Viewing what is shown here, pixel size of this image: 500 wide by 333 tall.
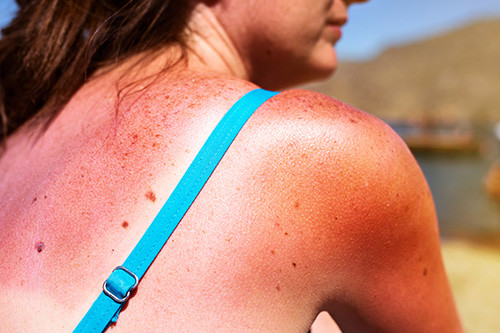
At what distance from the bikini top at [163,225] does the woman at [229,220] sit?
0.02 meters

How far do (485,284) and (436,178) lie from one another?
17.7 m

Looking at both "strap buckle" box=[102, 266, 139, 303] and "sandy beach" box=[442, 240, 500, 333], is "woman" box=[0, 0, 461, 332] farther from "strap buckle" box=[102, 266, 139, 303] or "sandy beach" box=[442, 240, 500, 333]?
"sandy beach" box=[442, 240, 500, 333]

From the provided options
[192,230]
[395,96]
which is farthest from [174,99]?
[395,96]

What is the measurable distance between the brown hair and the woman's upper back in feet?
1.39

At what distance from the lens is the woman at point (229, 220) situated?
0.83 meters

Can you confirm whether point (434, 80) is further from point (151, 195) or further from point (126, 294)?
point (126, 294)

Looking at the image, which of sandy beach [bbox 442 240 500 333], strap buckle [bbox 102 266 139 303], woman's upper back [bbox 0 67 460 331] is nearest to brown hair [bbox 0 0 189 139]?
woman's upper back [bbox 0 67 460 331]

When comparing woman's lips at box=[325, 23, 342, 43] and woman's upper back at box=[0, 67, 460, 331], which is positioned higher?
woman's lips at box=[325, 23, 342, 43]

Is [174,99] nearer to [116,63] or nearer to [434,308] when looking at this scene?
[116,63]

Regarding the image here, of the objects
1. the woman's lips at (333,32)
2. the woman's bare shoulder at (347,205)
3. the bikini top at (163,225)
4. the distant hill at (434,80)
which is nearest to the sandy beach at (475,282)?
the woman's lips at (333,32)

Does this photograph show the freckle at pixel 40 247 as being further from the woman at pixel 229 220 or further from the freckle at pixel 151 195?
the freckle at pixel 151 195

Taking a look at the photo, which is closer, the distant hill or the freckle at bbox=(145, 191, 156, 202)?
the freckle at bbox=(145, 191, 156, 202)

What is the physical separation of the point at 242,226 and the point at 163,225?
0.17 m

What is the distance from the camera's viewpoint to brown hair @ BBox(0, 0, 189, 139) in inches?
50.2
